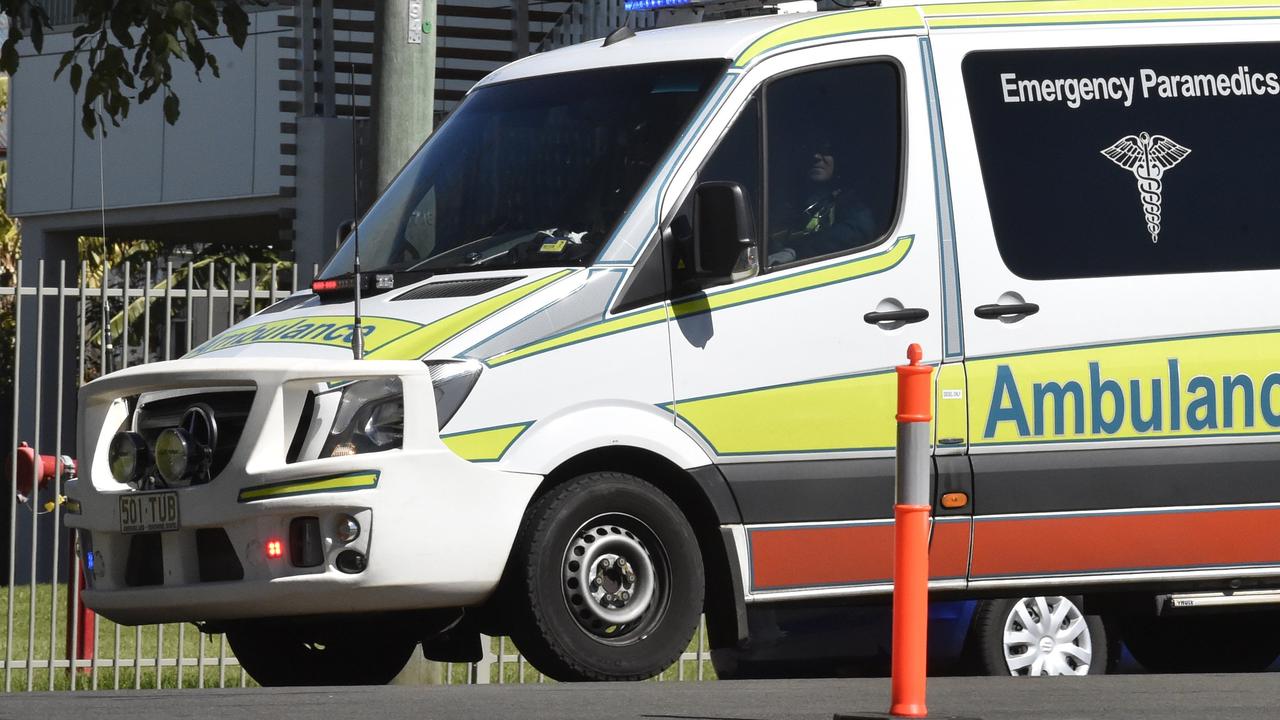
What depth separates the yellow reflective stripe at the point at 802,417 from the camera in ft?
23.9

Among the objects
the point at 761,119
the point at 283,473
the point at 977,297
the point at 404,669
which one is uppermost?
the point at 761,119

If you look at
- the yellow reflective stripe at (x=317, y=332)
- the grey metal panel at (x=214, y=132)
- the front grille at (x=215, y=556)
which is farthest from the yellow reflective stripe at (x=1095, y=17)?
the grey metal panel at (x=214, y=132)

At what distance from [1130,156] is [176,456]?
3.38 metres

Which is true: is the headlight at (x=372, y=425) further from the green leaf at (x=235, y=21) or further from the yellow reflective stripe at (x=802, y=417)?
the green leaf at (x=235, y=21)

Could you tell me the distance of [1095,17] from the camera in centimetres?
803

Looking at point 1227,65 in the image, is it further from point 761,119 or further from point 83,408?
point 83,408

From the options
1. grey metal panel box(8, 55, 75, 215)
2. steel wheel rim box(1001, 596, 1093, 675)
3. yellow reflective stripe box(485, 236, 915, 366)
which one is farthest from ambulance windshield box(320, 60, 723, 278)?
grey metal panel box(8, 55, 75, 215)

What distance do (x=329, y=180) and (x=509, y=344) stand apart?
1011cm

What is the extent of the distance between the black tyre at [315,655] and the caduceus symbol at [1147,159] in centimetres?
290

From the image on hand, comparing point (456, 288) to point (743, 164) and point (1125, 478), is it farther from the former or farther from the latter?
point (1125, 478)

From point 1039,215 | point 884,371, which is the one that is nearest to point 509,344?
point 884,371

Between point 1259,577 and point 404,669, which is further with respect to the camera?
point 404,669

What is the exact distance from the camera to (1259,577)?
7.90m

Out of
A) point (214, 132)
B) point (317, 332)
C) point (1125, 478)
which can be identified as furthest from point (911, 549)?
point (214, 132)
